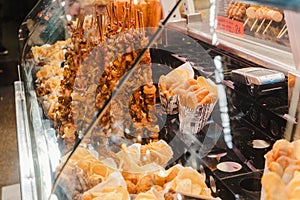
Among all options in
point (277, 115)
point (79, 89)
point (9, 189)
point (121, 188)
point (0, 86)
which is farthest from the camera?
point (0, 86)

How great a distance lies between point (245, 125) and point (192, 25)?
770mm

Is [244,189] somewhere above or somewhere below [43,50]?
below

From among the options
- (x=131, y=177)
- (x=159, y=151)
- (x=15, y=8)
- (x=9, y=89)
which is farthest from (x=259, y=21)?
(x=15, y=8)

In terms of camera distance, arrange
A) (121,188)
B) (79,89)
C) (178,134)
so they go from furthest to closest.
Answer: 1. (79,89)
2. (178,134)
3. (121,188)

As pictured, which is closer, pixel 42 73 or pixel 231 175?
pixel 231 175

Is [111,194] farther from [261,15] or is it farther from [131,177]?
[261,15]

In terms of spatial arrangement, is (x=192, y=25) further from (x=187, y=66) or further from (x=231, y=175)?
(x=231, y=175)

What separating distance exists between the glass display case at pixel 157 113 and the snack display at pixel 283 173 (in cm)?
25

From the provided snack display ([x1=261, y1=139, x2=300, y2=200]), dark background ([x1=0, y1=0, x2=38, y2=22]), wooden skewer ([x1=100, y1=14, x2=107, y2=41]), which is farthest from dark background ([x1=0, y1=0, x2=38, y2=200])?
snack display ([x1=261, y1=139, x2=300, y2=200])

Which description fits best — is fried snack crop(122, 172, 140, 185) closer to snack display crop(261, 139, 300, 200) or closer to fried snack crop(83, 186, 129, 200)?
fried snack crop(83, 186, 129, 200)

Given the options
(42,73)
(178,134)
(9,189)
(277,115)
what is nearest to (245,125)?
(277,115)

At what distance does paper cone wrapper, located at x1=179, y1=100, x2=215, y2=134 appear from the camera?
4.95ft

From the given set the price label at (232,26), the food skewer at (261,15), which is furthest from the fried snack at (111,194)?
the food skewer at (261,15)

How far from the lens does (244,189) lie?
1.19m
